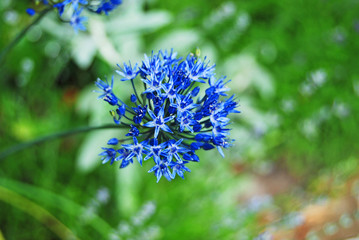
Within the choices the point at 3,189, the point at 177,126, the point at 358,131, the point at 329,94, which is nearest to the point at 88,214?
the point at 3,189

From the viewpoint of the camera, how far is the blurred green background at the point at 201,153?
2.29 m

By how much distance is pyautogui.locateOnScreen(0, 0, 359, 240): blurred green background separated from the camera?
7.52 feet

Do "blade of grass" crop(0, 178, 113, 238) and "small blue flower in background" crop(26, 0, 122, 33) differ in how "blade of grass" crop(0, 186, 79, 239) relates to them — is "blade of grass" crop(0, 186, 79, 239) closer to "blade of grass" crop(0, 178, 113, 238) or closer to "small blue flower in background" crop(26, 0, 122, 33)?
"blade of grass" crop(0, 178, 113, 238)

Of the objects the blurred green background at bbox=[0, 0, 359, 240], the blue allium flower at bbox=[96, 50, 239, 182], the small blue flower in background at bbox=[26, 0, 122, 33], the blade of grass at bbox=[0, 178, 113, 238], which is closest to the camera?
the blue allium flower at bbox=[96, 50, 239, 182]

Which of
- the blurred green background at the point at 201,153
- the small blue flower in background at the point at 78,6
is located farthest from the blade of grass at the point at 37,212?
the small blue flower in background at the point at 78,6

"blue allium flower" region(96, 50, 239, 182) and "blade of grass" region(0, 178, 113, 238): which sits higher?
"blade of grass" region(0, 178, 113, 238)

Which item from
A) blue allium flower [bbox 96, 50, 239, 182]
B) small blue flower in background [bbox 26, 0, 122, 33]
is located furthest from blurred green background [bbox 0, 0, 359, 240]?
blue allium flower [bbox 96, 50, 239, 182]

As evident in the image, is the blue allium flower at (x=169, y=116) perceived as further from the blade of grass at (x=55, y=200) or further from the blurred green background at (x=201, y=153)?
the blade of grass at (x=55, y=200)

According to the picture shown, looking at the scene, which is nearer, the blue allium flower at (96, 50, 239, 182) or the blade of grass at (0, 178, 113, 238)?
the blue allium flower at (96, 50, 239, 182)

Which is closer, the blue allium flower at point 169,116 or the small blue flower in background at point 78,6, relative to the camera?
the blue allium flower at point 169,116

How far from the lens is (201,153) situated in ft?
9.14

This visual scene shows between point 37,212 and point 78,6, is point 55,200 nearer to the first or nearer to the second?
point 37,212

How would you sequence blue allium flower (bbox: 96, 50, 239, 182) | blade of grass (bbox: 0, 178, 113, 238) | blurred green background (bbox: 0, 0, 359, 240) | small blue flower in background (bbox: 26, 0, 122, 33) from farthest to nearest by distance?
blurred green background (bbox: 0, 0, 359, 240) → blade of grass (bbox: 0, 178, 113, 238) → small blue flower in background (bbox: 26, 0, 122, 33) → blue allium flower (bbox: 96, 50, 239, 182)

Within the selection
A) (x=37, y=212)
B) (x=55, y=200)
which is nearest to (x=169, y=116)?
(x=55, y=200)
